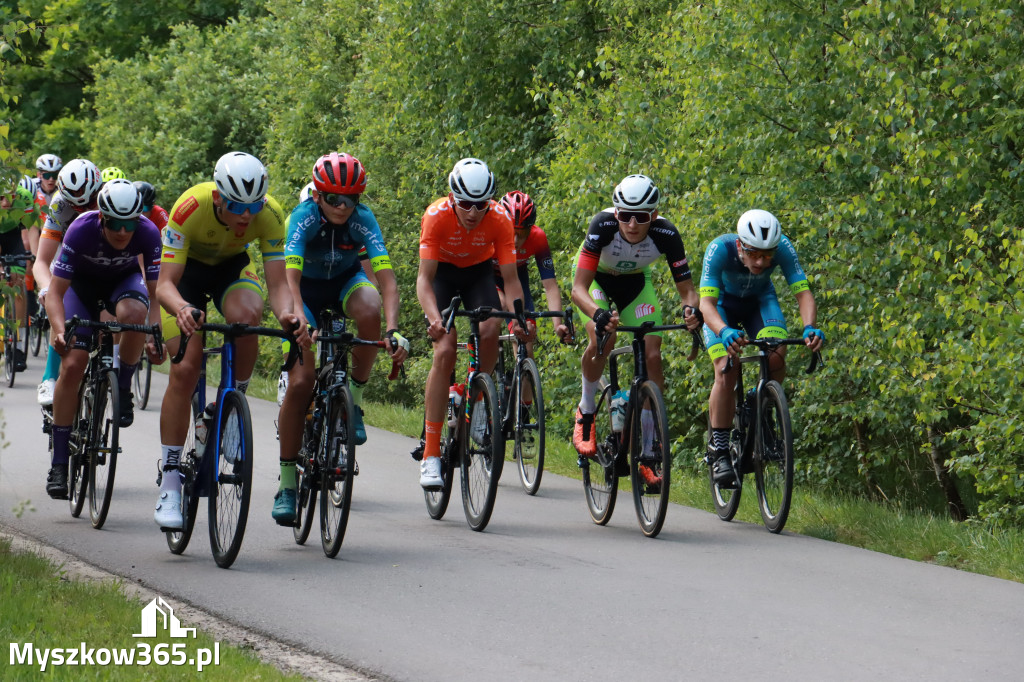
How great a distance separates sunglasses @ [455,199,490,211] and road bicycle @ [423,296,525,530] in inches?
22.6

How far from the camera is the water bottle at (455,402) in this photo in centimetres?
953

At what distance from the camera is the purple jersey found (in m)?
9.23

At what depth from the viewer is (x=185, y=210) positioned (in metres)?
7.90

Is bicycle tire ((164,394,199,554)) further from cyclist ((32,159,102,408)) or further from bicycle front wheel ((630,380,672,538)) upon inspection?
cyclist ((32,159,102,408))

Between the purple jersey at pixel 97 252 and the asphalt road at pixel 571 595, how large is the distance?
1.55 metres

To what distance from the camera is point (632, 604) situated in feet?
22.9

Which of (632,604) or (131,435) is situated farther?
(131,435)

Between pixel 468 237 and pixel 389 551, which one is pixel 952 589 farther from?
pixel 468 237

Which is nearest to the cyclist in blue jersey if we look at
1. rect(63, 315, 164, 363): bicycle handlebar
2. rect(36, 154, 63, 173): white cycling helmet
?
rect(63, 315, 164, 363): bicycle handlebar

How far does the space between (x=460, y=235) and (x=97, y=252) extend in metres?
2.31

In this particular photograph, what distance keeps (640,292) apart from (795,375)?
123 inches

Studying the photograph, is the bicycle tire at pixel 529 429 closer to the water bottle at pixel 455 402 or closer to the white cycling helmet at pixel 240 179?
the water bottle at pixel 455 402

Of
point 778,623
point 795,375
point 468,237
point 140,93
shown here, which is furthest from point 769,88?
point 140,93

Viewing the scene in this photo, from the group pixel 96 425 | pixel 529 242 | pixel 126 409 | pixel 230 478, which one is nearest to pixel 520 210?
pixel 529 242
